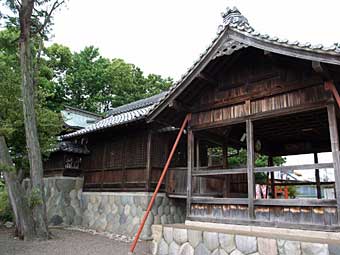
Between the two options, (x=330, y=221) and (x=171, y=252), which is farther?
(x=171, y=252)

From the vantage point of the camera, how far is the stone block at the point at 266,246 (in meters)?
5.15

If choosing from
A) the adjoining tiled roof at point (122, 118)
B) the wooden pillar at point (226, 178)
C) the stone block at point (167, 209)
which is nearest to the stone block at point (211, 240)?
the wooden pillar at point (226, 178)

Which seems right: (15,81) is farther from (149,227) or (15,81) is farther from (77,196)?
(149,227)

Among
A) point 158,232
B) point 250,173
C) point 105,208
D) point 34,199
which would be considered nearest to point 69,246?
point 34,199

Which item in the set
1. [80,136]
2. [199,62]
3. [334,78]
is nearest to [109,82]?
[80,136]

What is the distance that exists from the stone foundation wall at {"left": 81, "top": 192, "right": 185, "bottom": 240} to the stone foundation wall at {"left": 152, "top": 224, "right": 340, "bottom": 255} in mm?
3044

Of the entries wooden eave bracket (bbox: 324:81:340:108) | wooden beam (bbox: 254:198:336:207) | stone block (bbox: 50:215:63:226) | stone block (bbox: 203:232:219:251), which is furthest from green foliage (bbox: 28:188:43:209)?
wooden eave bracket (bbox: 324:81:340:108)

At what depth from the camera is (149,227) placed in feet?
32.6

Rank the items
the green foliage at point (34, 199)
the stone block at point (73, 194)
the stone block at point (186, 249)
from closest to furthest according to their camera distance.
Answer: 1. the stone block at point (186, 249)
2. the green foliage at point (34, 199)
3. the stone block at point (73, 194)

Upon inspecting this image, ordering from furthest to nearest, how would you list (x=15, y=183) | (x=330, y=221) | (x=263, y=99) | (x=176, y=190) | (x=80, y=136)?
(x=80, y=136), (x=176, y=190), (x=15, y=183), (x=263, y=99), (x=330, y=221)

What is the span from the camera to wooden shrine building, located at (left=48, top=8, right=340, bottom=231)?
5.48 metres

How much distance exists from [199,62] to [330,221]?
13.8 ft

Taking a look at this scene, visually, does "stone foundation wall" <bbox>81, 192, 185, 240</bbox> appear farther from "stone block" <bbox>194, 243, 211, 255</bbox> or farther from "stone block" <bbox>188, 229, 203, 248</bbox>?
"stone block" <bbox>194, 243, 211, 255</bbox>

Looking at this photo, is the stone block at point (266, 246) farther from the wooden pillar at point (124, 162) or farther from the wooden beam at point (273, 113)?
the wooden pillar at point (124, 162)
